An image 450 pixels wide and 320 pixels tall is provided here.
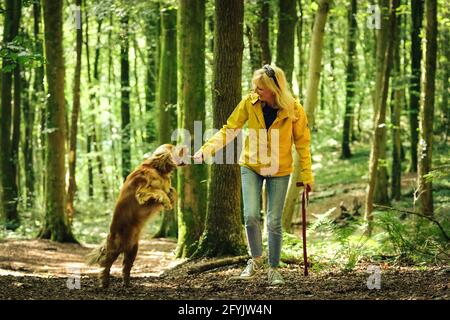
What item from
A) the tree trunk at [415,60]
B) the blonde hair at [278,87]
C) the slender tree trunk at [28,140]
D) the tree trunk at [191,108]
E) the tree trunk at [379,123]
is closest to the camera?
the blonde hair at [278,87]

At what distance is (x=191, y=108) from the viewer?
41.1 ft

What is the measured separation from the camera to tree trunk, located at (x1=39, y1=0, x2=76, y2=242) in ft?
52.4

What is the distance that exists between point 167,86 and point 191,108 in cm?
681

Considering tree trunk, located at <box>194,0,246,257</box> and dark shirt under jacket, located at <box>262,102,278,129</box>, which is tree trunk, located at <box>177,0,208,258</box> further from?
dark shirt under jacket, located at <box>262,102,278,129</box>

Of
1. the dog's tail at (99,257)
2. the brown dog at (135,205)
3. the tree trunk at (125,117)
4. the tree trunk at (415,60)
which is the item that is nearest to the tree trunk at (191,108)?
the dog's tail at (99,257)

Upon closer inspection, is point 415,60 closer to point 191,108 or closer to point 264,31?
point 264,31

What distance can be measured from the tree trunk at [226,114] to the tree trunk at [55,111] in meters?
7.02

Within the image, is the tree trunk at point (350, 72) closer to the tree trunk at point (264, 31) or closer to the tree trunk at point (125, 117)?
the tree trunk at point (125, 117)

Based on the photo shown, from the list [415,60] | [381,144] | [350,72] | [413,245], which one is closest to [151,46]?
[350,72]

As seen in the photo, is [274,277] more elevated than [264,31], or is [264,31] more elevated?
[264,31]

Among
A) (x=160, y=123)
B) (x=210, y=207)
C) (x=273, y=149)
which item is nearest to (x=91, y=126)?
(x=160, y=123)

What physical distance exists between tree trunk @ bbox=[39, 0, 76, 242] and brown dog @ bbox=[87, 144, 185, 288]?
8683 mm

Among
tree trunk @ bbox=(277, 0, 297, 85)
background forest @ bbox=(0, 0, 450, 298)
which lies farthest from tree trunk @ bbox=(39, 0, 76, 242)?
tree trunk @ bbox=(277, 0, 297, 85)

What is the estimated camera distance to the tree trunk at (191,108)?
11977 millimetres
